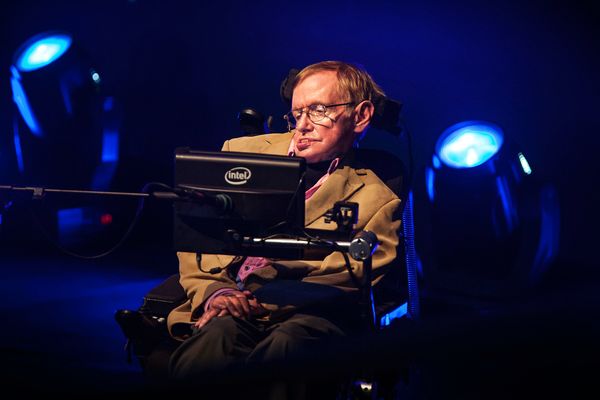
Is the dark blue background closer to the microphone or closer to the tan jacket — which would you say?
the tan jacket

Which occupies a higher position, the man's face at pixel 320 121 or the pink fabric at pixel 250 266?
the man's face at pixel 320 121

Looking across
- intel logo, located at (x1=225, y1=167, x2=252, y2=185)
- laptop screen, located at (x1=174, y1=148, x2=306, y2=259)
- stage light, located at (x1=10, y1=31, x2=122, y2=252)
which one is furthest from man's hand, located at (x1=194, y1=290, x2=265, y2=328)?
stage light, located at (x1=10, y1=31, x2=122, y2=252)

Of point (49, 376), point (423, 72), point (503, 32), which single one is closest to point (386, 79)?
point (423, 72)

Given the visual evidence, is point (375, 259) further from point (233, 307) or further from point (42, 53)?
point (42, 53)

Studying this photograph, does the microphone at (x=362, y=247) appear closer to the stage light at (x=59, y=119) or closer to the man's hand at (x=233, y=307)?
the man's hand at (x=233, y=307)

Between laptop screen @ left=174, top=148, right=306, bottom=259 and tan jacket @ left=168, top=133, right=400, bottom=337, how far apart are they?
1.19 feet

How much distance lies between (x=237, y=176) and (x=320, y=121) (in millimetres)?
728

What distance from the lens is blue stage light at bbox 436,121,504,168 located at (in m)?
3.50

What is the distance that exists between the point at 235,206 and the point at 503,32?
2.45 m

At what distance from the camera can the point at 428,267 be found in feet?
12.8

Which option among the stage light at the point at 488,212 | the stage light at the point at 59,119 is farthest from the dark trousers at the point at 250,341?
the stage light at the point at 488,212

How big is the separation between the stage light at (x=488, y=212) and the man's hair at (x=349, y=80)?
1278 millimetres

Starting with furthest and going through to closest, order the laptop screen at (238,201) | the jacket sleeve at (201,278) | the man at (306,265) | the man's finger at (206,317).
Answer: the jacket sleeve at (201,278)
the man's finger at (206,317)
the man at (306,265)
the laptop screen at (238,201)

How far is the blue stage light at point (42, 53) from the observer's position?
A: 3.14 metres
